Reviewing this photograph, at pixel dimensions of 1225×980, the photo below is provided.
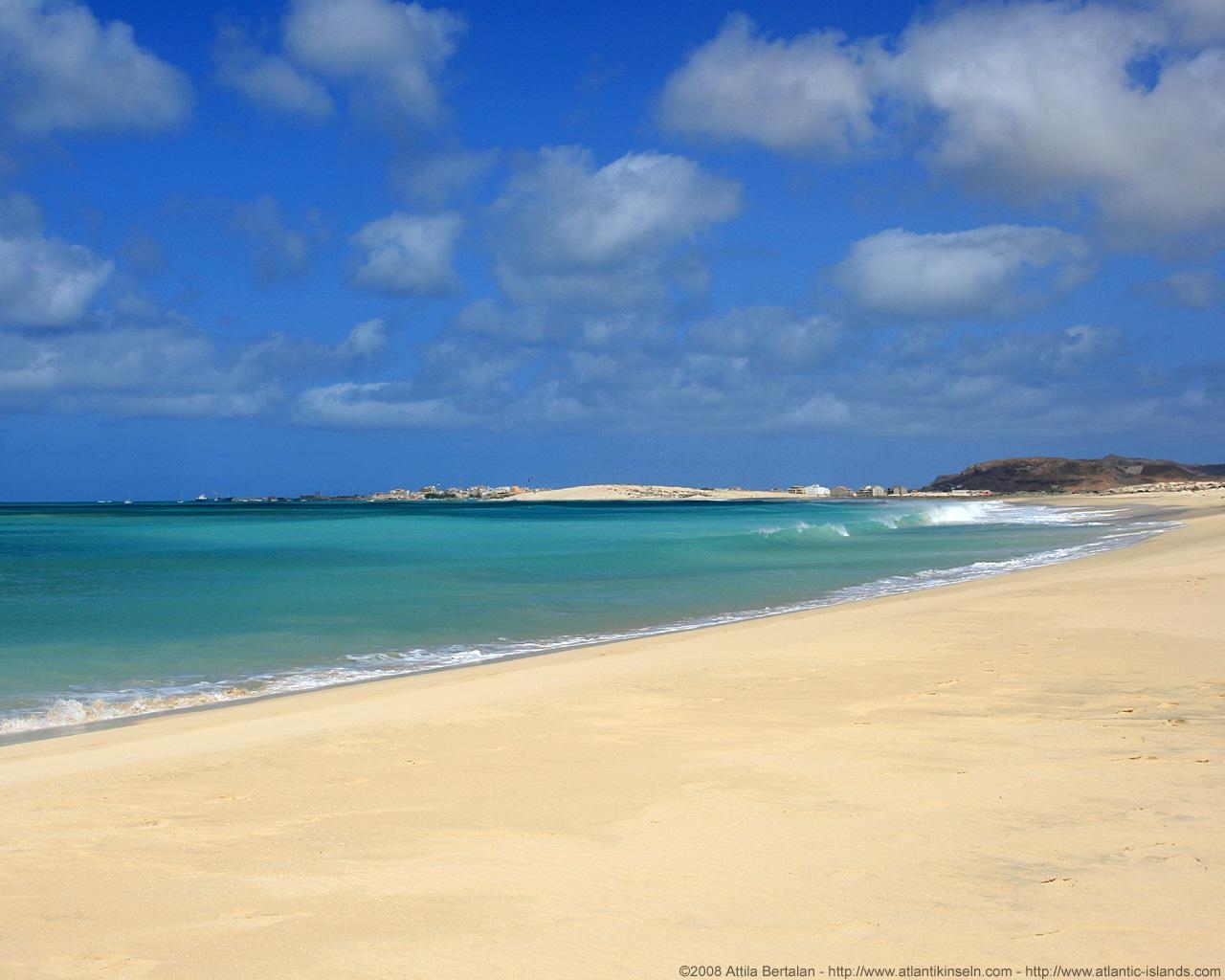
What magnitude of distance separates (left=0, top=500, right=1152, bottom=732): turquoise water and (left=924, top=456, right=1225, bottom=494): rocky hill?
4247 inches

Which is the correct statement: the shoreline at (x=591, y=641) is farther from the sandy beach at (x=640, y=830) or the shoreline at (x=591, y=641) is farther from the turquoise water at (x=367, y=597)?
the sandy beach at (x=640, y=830)

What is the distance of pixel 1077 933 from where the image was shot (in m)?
3.51

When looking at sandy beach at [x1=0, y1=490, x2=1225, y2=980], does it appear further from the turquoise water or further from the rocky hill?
the rocky hill

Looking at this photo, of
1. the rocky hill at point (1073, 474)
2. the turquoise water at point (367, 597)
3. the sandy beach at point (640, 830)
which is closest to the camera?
the sandy beach at point (640, 830)

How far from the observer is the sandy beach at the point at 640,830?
11.7 feet

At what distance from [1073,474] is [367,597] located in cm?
14379

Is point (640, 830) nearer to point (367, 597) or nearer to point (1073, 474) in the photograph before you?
point (367, 597)

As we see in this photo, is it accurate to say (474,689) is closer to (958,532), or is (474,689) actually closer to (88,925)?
(88,925)

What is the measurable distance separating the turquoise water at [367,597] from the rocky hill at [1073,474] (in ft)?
354

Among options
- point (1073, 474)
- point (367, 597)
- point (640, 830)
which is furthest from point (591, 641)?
point (1073, 474)

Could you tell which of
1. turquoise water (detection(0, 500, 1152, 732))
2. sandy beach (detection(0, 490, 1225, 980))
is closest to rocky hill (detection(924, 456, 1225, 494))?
turquoise water (detection(0, 500, 1152, 732))

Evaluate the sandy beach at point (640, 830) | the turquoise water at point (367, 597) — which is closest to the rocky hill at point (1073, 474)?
the turquoise water at point (367, 597)

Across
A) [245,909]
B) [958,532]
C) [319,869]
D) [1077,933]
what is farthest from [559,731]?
[958,532]

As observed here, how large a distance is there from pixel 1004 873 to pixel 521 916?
6.45 feet
